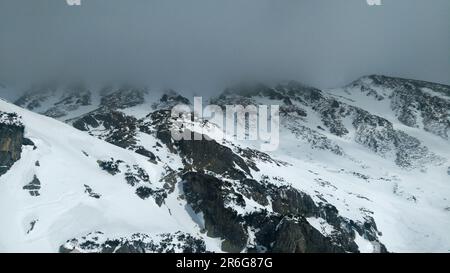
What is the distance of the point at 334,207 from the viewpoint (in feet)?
652

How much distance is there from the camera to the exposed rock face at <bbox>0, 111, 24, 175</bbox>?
157 metres

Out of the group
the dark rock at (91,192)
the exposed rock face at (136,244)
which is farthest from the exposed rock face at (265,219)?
the dark rock at (91,192)

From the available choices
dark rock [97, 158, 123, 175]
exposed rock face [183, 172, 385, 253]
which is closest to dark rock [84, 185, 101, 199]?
dark rock [97, 158, 123, 175]

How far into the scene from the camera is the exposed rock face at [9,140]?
6190 inches

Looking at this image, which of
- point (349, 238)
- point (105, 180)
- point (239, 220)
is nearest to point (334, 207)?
Answer: point (349, 238)

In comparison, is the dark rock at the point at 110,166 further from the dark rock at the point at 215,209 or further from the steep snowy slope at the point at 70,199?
the dark rock at the point at 215,209

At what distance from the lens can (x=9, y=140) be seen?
162500mm

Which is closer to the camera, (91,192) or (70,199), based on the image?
(70,199)

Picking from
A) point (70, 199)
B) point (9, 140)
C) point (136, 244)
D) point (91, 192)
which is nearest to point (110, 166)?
point (91, 192)

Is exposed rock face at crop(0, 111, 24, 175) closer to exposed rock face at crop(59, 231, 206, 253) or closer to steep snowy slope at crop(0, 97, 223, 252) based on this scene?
steep snowy slope at crop(0, 97, 223, 252)

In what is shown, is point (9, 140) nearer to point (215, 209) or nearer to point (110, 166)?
point (110, 166)

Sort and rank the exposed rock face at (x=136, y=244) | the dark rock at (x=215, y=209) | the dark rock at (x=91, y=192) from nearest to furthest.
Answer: the exposed rock face at (x=136, y=244), the dark rock at (x=91, y=192), the dark rock at (x=215, y=209)

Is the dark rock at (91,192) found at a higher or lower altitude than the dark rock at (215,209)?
higher
